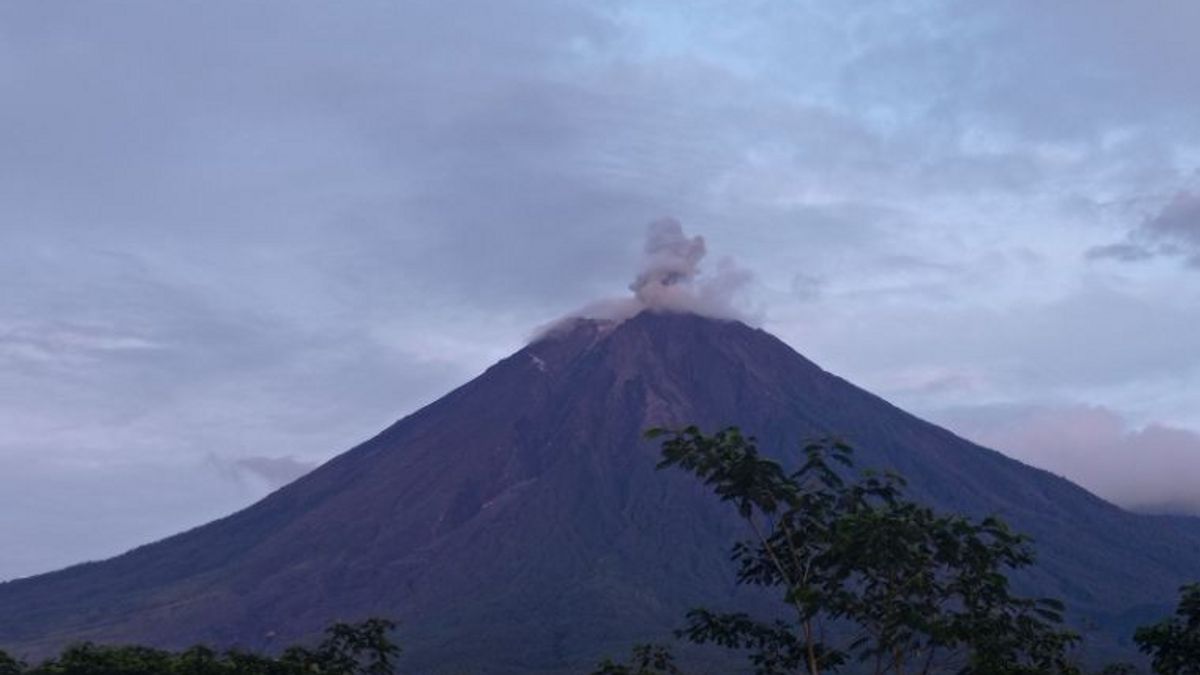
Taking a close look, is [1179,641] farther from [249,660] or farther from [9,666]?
[9,666]

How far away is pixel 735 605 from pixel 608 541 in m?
20.8

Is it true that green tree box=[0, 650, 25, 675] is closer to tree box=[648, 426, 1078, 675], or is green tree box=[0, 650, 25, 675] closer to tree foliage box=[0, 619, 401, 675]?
tree foliage box=[0, 619, 401, 675]

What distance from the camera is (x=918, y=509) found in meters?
18.5

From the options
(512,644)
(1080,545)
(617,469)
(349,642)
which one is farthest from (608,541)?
(349,642)

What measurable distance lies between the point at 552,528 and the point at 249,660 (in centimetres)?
11621

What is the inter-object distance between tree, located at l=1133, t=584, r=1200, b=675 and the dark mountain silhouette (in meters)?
87.4

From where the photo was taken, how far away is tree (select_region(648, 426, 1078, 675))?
17.9 m

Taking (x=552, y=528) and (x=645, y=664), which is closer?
(x=645, y=664)

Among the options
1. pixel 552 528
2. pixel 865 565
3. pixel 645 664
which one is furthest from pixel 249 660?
pixel 552 528

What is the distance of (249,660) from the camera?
2639 cm

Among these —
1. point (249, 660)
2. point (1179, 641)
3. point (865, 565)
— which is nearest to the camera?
point (865, 565)

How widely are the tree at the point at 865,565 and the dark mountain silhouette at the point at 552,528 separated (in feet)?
286

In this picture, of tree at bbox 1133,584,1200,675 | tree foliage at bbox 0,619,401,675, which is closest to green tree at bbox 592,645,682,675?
tree foliage at bbox 0,619,401,675

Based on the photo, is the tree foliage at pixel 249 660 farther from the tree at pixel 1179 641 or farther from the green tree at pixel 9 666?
the tree at pixel 1179 641
